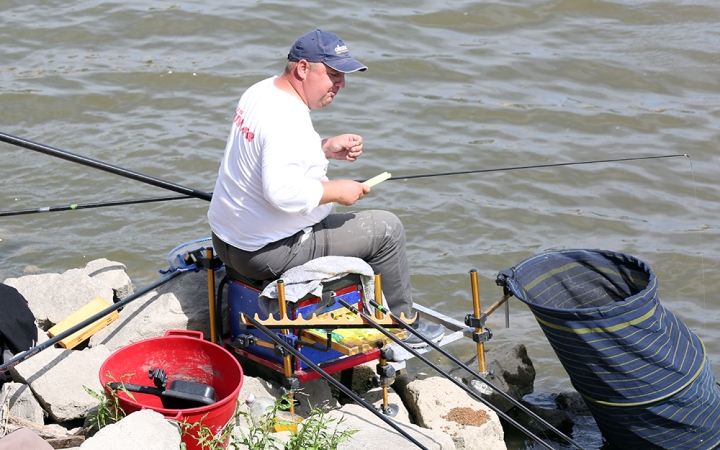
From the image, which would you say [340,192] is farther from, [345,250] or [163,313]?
[163,313]

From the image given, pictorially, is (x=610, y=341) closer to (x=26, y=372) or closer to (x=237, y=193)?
(x=237, y=193)

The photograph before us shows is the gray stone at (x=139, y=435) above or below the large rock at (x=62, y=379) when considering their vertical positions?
above

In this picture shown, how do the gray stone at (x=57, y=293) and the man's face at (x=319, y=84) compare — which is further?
the gray stone at (x=57, y=293)

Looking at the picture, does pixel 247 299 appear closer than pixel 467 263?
Yes

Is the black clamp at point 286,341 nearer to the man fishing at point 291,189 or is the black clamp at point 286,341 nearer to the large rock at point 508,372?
the man fishing at point 291,189

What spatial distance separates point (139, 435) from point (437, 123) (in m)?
5.83

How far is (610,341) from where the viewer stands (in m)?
4.01

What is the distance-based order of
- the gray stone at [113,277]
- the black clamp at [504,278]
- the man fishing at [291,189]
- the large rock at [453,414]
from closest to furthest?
the man fishing at [291,189], the large rock at [453,414], the black clamp at [504,278], the gray stone at [113,277]

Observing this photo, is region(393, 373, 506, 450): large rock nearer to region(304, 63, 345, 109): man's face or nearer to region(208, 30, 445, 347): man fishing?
region(208, 30, 445, 347): man fishing

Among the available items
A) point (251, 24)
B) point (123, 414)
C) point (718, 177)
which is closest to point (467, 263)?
point (718, 177)

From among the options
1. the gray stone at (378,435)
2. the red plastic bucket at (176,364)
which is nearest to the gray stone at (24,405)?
the red plastic bucket at (176,364)

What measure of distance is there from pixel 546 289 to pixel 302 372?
135 centimetres

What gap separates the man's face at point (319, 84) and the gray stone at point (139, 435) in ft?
5.24

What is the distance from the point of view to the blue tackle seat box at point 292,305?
398 centimetres
